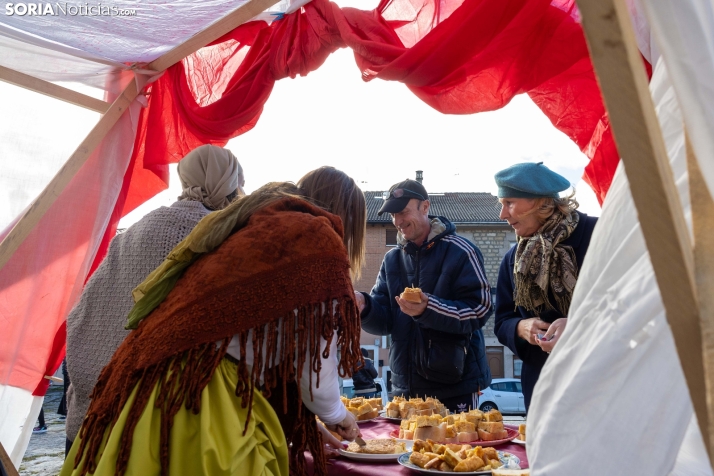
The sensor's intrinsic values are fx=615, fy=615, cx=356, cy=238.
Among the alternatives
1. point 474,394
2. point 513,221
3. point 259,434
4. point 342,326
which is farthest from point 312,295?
point 474,394

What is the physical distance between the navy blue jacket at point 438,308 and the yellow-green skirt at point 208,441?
156cm

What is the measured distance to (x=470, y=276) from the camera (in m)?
3.30

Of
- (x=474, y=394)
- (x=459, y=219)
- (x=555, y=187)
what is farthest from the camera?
(x=459, y=219)

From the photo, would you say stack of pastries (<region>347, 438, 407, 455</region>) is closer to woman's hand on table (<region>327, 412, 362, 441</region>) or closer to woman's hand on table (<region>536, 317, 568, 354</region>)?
woman's hand on table (<region>327, 412, 362, 441</region>)

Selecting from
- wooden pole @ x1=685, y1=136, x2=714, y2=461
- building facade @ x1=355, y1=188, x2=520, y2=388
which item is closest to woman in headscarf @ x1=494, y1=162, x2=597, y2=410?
wooden pole @ x1=685, y1=136, x2=714, y2=461

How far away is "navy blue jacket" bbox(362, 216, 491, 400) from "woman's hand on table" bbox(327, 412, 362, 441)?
116 centimetres

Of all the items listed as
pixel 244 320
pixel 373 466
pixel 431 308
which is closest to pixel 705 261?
pixel 244 320

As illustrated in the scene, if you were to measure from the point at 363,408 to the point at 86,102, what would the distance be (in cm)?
233

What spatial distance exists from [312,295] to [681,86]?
1.08 m

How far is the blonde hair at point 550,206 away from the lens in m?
2.62

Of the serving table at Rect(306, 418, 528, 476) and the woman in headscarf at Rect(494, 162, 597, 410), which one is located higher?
the woman in headscarf at Rect(494, 162, 597, 410)

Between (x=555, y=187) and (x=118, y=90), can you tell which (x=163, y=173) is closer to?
(x=118, y=90)

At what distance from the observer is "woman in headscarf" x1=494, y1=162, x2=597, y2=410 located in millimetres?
2498

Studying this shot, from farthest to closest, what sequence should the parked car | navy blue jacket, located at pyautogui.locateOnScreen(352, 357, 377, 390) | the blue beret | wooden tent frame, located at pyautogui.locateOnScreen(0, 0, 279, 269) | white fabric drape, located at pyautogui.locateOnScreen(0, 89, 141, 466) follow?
the parked car → navy blue jacket, located at pyautogui.locateOnScreen(352, 357, 377, 390) → white fabric drape, located at pyautogui.locateOnScreen(0, 89, 141, 466) → wooden tent frame, located at pyautogui.locateOnScreen(0, 0, 279, 269) → the blue beret
